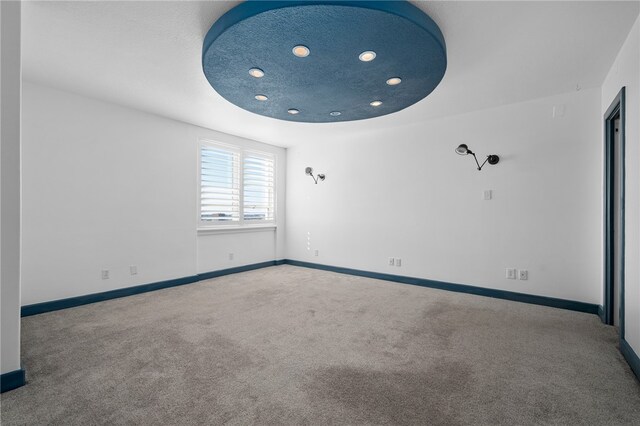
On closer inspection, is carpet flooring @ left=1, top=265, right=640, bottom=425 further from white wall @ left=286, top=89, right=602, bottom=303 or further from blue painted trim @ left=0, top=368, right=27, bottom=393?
white wall @ left=286, top=89, right=602, bottom=303

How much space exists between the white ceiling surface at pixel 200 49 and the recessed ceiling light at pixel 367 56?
45 cm

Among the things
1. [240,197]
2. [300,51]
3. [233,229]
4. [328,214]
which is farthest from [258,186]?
[300,51]

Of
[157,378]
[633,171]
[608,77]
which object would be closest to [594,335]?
[633,171]

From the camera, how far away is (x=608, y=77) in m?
3.18

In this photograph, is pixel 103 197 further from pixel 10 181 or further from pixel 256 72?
pixel 256 72

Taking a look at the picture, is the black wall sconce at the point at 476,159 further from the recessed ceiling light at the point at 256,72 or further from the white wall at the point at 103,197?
the white wall at the point at 103,197

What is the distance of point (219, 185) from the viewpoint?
5.45m

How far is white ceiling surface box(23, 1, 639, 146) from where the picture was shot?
2186 millimetres

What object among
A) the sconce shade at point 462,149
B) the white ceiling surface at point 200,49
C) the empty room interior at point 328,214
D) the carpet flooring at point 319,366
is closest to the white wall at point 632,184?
the empty room interior at point 328,214

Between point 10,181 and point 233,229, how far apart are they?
366cm

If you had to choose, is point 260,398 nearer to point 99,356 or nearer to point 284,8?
point 99,356

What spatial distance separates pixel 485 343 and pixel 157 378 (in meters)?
2.64

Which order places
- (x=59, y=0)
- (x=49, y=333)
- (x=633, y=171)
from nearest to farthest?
(x=59, y=0) → (x=633, y=171) → (x=49, y=333)

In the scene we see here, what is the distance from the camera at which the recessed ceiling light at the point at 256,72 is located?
2.66m
